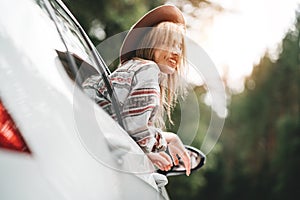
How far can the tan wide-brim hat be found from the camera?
2008 mm

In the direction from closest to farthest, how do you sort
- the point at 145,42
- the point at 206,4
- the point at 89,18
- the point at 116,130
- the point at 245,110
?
the point at 116,130, the point at 145,42, the point at 89,18, the point at 206,4, the point at 245,110

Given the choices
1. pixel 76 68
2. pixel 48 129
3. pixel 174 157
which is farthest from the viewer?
pixel 174 157

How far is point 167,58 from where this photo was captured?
194 cm

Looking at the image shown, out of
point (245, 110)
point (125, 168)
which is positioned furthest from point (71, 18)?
point (245, 110)

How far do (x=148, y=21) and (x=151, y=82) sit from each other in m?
0.34

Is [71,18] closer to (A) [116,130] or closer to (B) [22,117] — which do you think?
(A) [116,130]

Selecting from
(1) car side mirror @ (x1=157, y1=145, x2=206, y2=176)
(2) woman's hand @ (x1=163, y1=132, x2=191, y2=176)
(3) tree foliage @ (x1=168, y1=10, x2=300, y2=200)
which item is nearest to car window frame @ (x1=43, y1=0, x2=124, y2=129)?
(2) woman's hand @ (x1=163, y1=132, x2=191, y2=176)

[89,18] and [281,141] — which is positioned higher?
[89,18]

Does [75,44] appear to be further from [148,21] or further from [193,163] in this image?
[193,163]

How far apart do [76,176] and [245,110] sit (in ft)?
99.2

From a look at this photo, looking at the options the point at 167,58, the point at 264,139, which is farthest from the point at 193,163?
the point at 264,139

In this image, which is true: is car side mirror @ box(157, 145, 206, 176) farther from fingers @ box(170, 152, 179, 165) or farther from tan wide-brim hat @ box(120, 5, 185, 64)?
tan wide-brim hat @ box(120, 5, 185, 64)

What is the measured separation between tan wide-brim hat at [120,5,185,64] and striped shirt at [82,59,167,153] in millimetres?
221

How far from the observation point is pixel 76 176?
1192 millimetres
